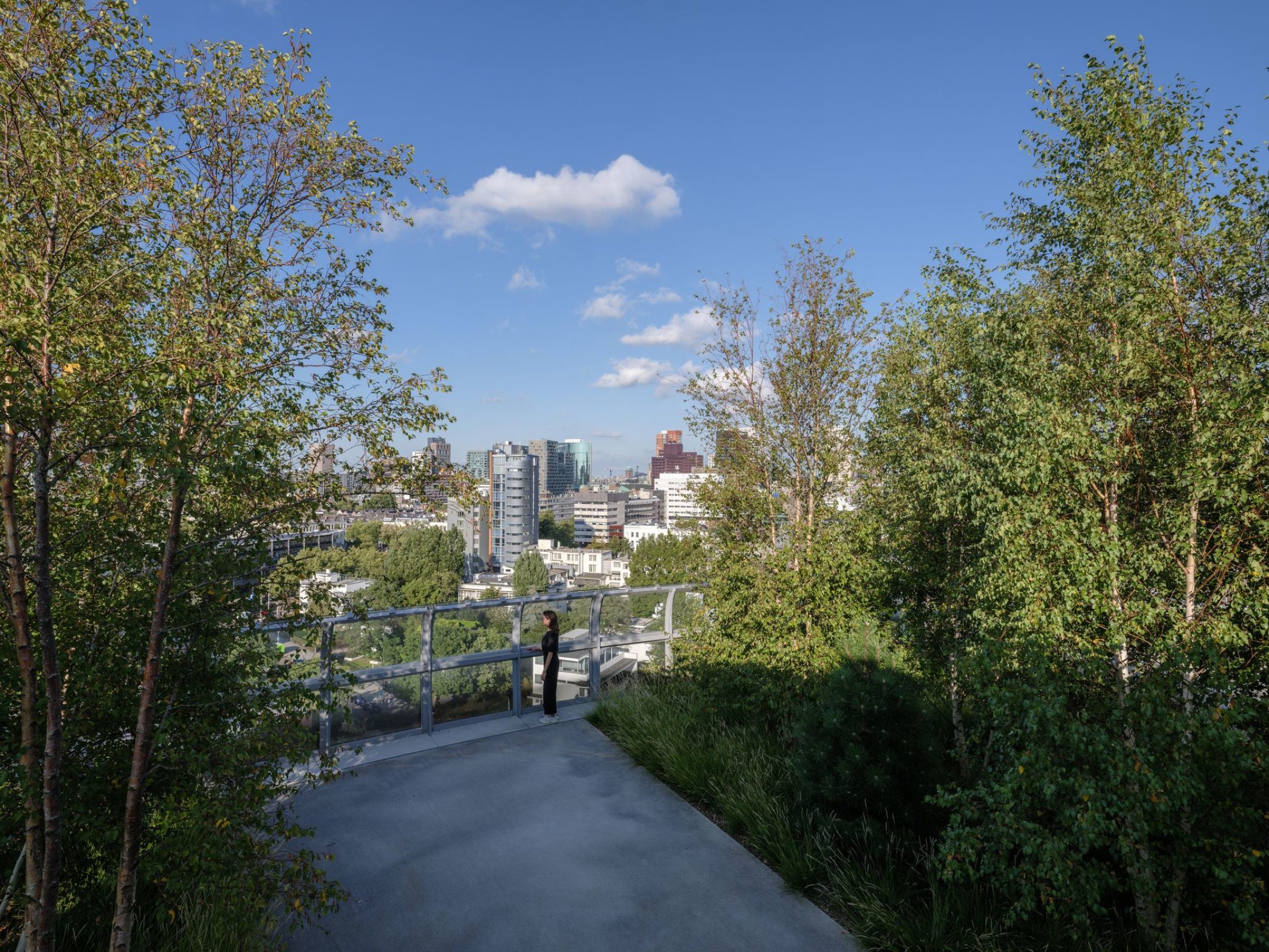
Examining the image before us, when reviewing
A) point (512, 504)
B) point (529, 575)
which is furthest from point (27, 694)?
point (512, 504)

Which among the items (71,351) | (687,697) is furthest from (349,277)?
(687,697)

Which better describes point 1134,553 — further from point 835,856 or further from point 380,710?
point 380,710

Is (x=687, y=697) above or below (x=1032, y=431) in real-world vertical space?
below

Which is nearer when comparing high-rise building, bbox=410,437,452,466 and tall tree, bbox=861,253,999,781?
high-rise building, bbox=410,437,452,466

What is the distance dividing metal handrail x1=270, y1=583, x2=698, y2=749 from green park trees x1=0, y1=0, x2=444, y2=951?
2707mm

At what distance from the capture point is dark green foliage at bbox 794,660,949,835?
16.2 feet

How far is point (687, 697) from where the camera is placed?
7945 millimetres

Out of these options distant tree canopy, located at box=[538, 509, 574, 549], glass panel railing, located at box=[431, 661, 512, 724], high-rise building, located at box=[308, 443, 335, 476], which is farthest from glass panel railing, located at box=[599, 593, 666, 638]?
distant tree canopy, located at box=[538, 509, 574, 549]

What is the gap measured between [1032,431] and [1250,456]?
1.08m

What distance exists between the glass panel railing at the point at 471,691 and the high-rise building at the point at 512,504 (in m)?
105

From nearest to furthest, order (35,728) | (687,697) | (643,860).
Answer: (35,728) < (643,860) < (687,697)

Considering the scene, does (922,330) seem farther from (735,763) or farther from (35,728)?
(35,728)

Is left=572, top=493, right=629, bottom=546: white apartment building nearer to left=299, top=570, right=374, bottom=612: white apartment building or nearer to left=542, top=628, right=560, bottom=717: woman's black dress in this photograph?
left=542, top=628, right=560, bottom=717: woman's black dress

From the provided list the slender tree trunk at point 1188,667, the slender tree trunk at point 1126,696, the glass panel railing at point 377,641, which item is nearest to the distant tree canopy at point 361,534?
the glass panel railing at point 377,641
